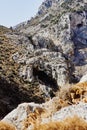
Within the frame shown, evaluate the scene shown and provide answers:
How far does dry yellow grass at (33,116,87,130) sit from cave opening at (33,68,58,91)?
43.6m

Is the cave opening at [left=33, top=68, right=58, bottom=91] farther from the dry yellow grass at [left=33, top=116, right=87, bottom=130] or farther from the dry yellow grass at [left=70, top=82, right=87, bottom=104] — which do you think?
the dry yellow grass at [left=33, top=116, right=87, bottom=130]

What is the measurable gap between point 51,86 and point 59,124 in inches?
1697

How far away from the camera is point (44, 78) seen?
56469mm

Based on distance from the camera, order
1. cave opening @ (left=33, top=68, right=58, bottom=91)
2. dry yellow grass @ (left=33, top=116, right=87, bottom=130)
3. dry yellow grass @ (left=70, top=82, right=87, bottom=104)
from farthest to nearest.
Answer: cave opening @ (left=33, top=68, right=58, bottom=91)
dry yellow grass @ (left=70, top=82, right=87, bottom=104)
dry yellow grass @ (left=33, top=116, right=87, bottom=130)

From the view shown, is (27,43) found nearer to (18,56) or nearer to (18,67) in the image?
(18,56)

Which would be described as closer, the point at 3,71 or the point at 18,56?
the point at 3,71

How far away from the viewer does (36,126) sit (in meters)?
10.7

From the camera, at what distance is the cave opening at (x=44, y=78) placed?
54550 millimetres

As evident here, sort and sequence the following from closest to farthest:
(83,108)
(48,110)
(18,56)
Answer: (83,108) < (48,110) < (18,56)

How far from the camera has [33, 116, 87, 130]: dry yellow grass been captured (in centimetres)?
989

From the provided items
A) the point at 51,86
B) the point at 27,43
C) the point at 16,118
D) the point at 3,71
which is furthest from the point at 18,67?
the point at 16,118

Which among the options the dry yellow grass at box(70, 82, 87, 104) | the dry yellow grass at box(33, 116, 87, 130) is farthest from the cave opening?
the dry yellow grass at box(33, 116, 87, 130)

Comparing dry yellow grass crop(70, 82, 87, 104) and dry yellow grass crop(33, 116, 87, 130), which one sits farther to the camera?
dry yellow grass crop(70, 82, 87, 104)

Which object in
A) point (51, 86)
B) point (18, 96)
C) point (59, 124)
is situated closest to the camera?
point (59, 124)
